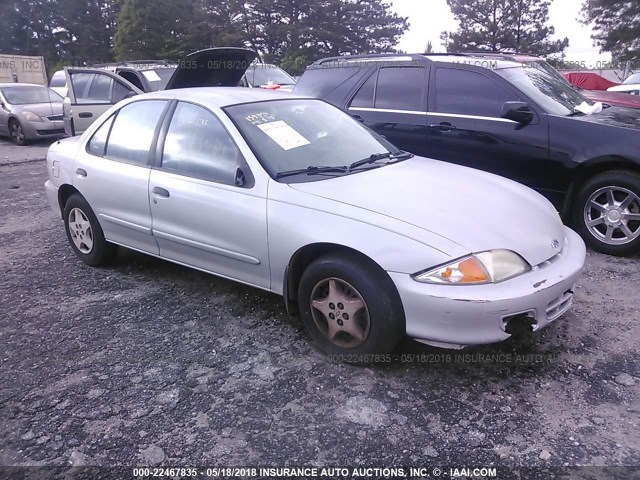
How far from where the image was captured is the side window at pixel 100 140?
169 inches

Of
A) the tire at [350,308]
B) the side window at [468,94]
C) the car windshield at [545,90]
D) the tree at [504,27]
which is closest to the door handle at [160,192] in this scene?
the tire at [350,308]

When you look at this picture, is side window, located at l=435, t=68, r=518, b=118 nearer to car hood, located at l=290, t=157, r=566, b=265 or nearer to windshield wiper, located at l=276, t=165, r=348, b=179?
car hood, located at l=290, t=157, r=566, b=265

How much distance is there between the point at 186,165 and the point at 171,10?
130 feet

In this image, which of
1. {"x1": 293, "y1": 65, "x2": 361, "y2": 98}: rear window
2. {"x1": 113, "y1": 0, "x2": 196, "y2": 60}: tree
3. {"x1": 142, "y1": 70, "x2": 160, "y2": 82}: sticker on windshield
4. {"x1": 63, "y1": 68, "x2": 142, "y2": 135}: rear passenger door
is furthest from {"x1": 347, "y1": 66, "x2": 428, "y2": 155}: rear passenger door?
{"x1": 113, "y1": 0, "x2": 196, "y2": 60}: tree

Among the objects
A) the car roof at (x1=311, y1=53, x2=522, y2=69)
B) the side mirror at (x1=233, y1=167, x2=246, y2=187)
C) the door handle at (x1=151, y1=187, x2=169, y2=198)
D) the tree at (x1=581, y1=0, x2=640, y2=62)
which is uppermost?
the tree at (x1=581, y1=0, x2=640, y2=62)

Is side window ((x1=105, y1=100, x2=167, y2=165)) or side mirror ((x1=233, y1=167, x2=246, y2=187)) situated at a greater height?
side window ((x1=105, y1=100, x2=167, y2=165))

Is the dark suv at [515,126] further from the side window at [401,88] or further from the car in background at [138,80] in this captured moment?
the car in background at [138,80]

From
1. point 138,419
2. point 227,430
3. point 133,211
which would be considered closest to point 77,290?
point 133,211

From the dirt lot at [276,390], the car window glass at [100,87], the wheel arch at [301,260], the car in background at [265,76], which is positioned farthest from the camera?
the car in background at [265,76]

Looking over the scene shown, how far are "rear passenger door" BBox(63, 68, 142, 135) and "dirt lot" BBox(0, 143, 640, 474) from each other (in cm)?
557

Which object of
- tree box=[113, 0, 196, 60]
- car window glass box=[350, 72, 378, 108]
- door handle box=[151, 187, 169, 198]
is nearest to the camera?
door handle box=[151, 187, 169, 198]

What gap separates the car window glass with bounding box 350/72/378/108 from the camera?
5.82m

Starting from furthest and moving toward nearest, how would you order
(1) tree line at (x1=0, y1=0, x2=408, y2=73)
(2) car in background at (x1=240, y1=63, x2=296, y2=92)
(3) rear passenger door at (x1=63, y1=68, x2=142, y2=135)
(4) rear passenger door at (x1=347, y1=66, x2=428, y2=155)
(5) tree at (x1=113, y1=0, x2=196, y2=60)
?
(1) tree line at (x1=0, y1=0, x2=408, y2=73) < (5) tree at (x1=113, y1=0, x2=196, y2=60) < (2) car in background at (x1=240, y1=63, x2=296, y2=92) < (3) rear passenger door at (x1=63, y1=68, x2=142, y2=135) < (4) rear passenger door at (x1=347, y1=66, x2=428, y2=155)

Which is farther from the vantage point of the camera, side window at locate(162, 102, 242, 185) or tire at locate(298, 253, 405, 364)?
side window at locate(162, 102, 242, 185)
